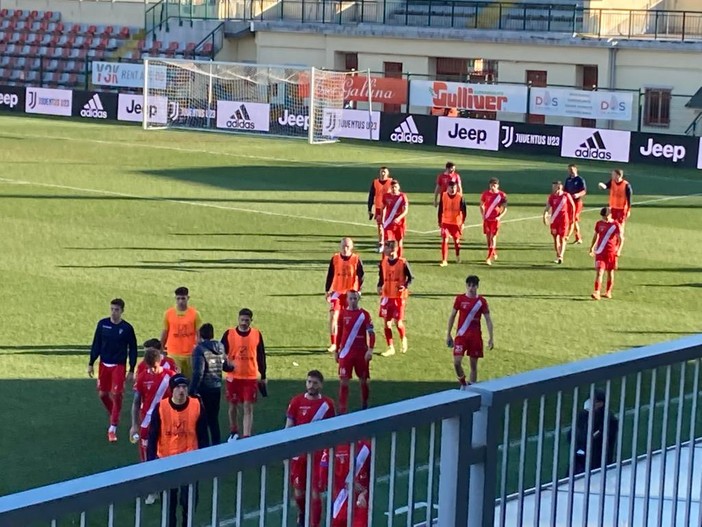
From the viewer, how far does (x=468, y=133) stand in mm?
44812

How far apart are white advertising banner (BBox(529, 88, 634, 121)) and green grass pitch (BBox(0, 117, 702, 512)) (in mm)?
4736

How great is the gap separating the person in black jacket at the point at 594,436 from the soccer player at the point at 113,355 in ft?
31.7

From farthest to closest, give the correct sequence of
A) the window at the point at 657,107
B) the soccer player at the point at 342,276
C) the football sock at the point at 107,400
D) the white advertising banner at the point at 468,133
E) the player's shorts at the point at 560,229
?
the window at the point at 657,107 < the white advertising banner at the point at 468,133 < the player's shorts at the point at 560,229 < the soccer player at the point at 342,276 < the football sock at the point at 107,400

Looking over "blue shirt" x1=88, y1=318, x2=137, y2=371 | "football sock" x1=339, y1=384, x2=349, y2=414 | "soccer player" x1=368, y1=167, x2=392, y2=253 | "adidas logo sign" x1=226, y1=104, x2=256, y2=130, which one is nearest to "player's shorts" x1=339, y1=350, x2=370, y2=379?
"football sock" x1=339, y1=384, x2=349, y2=414

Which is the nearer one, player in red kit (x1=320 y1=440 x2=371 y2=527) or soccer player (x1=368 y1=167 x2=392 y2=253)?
player in red kit (x1=320 y1=440 x2=371 y2=527)

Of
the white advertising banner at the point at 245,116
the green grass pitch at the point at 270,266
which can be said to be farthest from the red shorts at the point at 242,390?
the white advertising banner at the point at 245,116

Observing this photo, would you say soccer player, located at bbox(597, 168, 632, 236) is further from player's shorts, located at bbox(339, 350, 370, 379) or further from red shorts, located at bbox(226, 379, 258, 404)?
red shorts, located at bbox(226, 379, 258, 404)

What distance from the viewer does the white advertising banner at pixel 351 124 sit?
1837 inches

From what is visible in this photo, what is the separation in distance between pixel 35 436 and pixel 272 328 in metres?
6.03

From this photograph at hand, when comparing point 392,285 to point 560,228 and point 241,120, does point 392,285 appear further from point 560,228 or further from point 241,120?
point 241,120

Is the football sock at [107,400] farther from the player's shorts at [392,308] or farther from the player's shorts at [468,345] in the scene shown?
the player's shorts at [392,308]

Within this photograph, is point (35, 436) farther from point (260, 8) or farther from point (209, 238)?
point (260, 8)

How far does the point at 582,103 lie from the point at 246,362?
3417 cm

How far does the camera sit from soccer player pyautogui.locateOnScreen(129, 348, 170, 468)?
39.6ft
